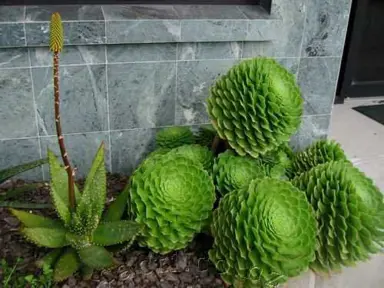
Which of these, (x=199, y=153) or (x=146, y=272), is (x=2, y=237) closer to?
(x=146, y=272)

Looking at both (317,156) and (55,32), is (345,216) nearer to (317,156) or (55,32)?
(317,156)

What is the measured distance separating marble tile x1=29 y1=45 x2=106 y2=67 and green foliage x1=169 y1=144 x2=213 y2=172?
0.47m

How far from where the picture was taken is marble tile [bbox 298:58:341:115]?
1.99 metres

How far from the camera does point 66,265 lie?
4.01 feet

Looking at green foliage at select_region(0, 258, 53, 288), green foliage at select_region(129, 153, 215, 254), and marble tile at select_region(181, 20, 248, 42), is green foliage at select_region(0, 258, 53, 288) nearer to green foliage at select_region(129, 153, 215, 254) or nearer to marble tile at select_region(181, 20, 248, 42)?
green foliage at select_region(129, 153, 215, 254)

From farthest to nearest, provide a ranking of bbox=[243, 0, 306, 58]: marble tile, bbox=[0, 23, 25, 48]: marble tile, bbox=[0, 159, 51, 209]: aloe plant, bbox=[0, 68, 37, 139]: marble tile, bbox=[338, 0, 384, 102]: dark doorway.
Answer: bbox=[338, 0, 384, 102]: dark doorway, bbox=[243, 0, 306, 58]: marble tile, bbox=[0, 68, 37, 139]: marble tile, bbox=[0, 23, 25, 48]: marble tile, bbox=[0, 159, 51, 209]: aloe plant

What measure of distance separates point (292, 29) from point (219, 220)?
0.99m

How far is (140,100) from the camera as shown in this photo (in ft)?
5.90

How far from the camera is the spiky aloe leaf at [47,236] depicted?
116 cm

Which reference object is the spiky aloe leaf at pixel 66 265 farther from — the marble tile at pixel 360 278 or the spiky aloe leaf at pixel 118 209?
the marble tile at pixel 360 278

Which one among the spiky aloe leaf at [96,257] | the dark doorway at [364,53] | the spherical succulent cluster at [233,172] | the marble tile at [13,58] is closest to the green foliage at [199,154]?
the spherical succulent cluster at [233,172]

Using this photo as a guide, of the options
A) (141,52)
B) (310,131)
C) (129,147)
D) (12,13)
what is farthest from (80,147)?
(310,131)

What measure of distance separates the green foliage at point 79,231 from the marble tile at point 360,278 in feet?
2.28

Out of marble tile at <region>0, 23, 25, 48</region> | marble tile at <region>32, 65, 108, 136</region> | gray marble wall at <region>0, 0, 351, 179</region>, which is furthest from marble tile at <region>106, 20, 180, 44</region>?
→ marble tile at <region>0, 23, 25, 48</region>
